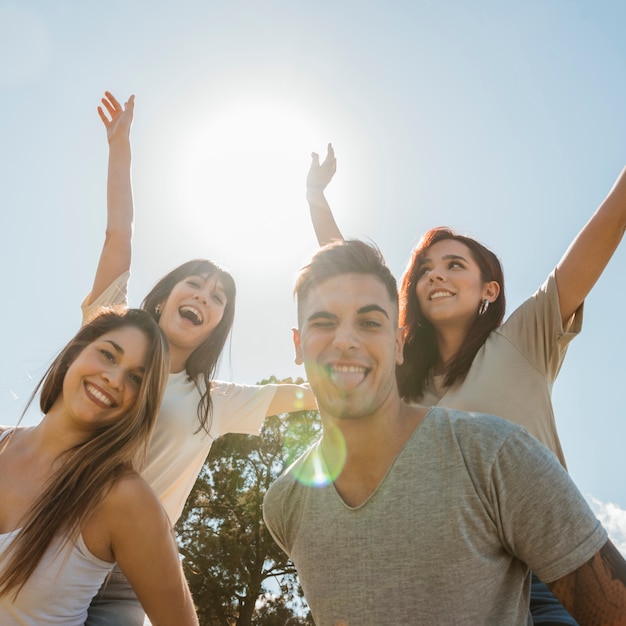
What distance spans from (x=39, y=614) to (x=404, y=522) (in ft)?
6.26

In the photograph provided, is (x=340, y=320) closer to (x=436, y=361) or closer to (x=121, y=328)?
(x=436, y=361)

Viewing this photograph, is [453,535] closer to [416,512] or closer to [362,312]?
[416,512]

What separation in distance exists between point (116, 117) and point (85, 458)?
4.22 m

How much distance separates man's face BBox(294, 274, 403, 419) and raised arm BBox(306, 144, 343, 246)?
2.23m

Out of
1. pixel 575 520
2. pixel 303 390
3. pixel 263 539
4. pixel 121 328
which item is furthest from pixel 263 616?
pixel 575 520

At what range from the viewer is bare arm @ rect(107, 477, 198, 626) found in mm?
2771

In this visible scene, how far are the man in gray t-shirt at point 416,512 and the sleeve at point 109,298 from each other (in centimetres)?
250

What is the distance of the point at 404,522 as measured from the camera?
2.30m

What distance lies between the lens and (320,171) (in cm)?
620

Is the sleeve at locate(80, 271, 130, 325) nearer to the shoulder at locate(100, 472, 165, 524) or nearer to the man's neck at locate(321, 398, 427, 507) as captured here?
the shoulder at locate(100, 472, 165, 524)

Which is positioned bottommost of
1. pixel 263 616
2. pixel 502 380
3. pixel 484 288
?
pixel 263 616

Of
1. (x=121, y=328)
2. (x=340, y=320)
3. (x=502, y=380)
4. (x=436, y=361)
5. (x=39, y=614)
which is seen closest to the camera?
(x=39, y=614)

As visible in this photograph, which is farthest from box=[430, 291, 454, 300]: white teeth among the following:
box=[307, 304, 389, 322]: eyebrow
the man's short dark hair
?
box=[307, 304, 389, 322]: eyebrow

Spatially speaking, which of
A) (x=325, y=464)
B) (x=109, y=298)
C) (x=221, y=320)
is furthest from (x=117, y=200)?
(x=325, y=464)
